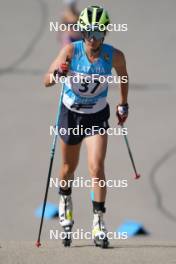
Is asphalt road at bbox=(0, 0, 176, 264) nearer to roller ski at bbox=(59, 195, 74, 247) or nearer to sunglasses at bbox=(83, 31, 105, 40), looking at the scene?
roller ski at bbox=(59, 195, 74, 247)

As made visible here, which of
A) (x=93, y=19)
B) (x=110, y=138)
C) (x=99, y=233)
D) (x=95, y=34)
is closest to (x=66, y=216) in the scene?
(x=99, y=233)

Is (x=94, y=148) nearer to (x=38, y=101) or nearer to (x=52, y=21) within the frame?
(x=38, y=101)

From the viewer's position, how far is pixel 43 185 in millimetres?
12289

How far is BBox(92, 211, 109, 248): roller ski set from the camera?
26.3ft

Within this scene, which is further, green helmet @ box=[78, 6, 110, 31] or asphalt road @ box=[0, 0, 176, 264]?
asphalt road @ box=[0, 0, 176, 264]

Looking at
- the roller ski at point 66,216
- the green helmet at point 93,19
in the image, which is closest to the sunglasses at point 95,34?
the green helmet at point 93,19

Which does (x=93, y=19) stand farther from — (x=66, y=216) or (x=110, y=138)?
(x=110, y=138)

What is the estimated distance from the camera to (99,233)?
804cm

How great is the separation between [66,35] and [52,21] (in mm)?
3445

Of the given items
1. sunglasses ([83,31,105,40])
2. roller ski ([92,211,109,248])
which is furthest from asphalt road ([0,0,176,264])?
sunglasses ([83,31,105,40])

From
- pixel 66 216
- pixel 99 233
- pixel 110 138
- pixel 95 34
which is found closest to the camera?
pixel 95 34

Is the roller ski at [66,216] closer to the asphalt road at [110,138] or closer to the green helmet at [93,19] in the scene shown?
the asphalt road at [110,138]

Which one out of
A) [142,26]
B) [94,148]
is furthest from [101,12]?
[142,26]

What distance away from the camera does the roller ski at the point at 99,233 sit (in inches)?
315
